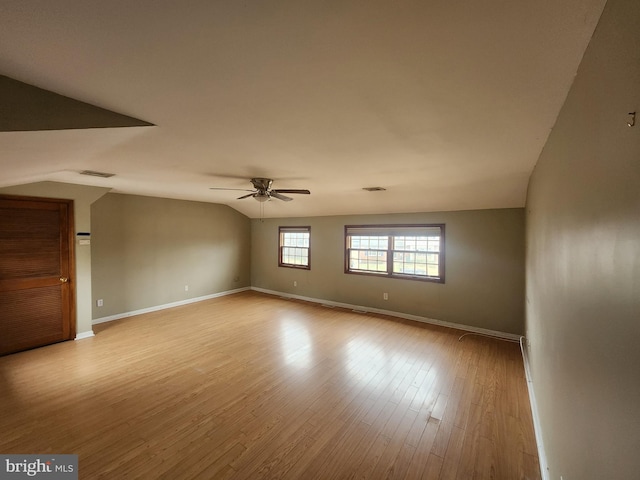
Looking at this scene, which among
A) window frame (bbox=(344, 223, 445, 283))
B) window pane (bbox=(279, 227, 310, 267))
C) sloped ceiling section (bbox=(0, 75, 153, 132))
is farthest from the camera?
window pane (bbox=(279, 227, 310, 267))

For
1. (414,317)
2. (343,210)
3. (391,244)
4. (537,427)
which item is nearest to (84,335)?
(343,210)

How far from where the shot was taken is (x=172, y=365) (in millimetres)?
3365

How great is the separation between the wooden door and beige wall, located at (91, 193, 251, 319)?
0.73 m

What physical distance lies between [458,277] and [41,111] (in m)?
5.24

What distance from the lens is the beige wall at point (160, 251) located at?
490 centimetres

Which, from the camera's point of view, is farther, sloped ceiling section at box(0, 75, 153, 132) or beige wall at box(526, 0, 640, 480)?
sloped ceiling section at box(0, 75, 153, 132)

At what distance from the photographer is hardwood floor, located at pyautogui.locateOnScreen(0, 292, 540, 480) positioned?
6.42 feet

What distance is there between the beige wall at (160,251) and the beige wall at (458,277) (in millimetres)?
2367

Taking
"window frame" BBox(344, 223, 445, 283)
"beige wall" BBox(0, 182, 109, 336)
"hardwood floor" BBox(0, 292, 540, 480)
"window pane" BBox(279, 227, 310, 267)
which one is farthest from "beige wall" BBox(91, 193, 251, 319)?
"window frame" BBox(344, 223, 445, 283)

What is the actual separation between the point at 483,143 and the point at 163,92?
2.25 m

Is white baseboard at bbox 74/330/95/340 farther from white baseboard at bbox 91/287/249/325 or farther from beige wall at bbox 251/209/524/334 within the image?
beige wall at bbox 251/209/524/334

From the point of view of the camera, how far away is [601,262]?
0.88m

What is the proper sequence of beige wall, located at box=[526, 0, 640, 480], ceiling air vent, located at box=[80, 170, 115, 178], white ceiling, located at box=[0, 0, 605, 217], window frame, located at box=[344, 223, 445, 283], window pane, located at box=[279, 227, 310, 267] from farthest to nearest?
window pane, located at box=[279, 227, 310, 267] → window frame, located at box=[344, 223, 445, 283] → ceiling air vent, located at box=[80, 170, 115, 178] → white ceiling, located at box=[0, 0, 605, 217] → beige wall, located at box=[526, 0, 640, 480]

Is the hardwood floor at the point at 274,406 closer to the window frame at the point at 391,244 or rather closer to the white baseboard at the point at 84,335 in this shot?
the white baseboard at the point at 84,335
